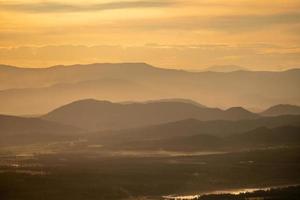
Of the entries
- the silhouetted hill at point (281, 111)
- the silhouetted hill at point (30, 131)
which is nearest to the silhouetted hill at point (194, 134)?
the silhouetted hill at point (30, 131)

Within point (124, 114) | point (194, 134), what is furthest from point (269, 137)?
point (124, 114)

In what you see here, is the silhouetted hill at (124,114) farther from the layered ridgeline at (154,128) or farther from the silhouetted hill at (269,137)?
the silhouetted hill at (269,137)

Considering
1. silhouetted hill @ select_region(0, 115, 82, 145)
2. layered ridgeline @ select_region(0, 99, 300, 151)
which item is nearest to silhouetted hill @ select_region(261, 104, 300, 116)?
layered ridgeline @ select_region(0, 99, 300, 151)

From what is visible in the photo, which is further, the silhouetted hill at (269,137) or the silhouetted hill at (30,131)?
the silhouetted hill at (30,131)

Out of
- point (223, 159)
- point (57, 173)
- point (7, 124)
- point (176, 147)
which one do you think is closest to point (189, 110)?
point (7, 124)

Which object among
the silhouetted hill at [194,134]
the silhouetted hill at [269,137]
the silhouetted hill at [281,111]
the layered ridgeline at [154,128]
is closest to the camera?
the silhouetted hill at [269,137]

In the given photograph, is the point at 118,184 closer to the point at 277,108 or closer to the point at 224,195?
the point at 224,195
